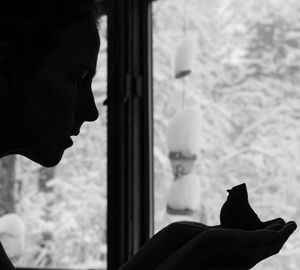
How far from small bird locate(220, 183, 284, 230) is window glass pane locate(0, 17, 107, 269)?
3.82 ft

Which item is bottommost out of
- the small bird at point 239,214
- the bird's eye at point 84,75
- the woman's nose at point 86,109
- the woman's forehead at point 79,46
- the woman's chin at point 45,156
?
the small bird at point 239,214

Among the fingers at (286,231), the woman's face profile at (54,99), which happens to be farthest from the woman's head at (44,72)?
the fingers at (286,231)

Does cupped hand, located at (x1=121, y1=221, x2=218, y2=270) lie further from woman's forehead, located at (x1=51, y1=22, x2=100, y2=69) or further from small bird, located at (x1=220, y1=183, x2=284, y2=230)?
woman's forehead, located at (x1=51, y1=22, x2=100, y2=69)

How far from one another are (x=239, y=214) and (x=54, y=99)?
0.24m

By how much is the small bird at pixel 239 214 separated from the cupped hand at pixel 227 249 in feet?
0.20

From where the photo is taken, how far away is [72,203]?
178 cm

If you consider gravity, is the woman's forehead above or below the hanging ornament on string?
above

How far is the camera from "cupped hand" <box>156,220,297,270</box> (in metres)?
0.52

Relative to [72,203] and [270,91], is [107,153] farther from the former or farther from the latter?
[270,91]

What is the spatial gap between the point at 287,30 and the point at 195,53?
0.27m

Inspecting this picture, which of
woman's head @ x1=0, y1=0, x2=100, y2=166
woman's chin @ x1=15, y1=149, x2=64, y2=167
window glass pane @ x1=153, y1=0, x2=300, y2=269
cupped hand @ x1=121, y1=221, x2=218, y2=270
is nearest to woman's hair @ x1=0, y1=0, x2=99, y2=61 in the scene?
woman's head @ x1=0, y1=0, x2=100, y2=166

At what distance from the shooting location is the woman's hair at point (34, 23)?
1.93 ft

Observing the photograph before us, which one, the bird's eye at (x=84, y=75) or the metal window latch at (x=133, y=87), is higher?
the metal window latch at (x=133, y=87)

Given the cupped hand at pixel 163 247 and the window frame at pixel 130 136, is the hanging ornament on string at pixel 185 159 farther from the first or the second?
the cupped hand at pixel 163 247
